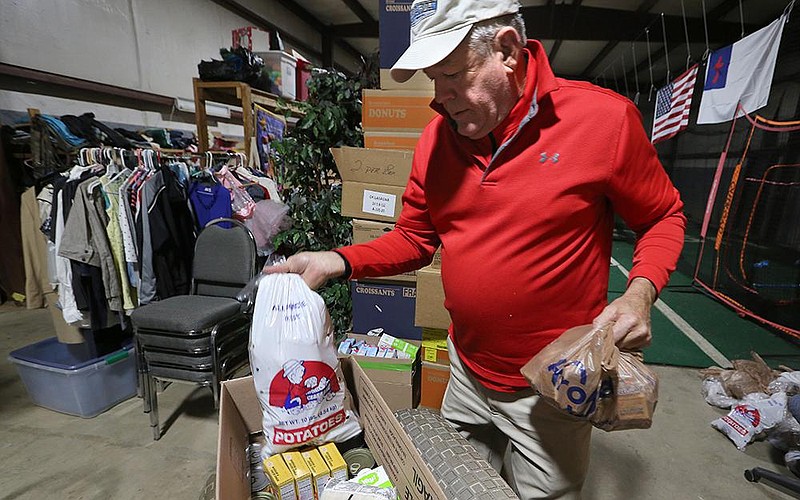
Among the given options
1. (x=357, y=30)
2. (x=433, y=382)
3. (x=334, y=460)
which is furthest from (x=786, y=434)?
(x=357, y=30)

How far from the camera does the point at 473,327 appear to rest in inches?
36.9

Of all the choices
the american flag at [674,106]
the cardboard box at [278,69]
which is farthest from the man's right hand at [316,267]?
the american flag at [674,106]

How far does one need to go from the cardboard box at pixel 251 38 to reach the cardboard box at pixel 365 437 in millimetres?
3676

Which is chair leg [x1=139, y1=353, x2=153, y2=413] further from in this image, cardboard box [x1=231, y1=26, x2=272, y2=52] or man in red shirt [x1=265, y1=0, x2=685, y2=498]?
cardboard box [x1=231, y1=26, x2=272, y2=52]

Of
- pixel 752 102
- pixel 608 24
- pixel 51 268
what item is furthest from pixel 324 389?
pixel 608 24

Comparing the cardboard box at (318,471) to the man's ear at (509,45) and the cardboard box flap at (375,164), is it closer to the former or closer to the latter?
the man's ear at (509,45)

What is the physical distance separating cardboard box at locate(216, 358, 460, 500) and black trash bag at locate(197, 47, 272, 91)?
120 inches

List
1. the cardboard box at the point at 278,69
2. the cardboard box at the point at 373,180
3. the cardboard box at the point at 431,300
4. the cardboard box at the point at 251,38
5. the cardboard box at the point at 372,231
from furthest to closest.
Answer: the cardboard box at the point at 251,38, the cardboard box at the point at 278,69, the cardboard box at the point at 372,231, the cardboard box at the point at 373,180, the cardboard box at the point at 431,300

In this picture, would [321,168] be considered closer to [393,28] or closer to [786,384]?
[393,28]

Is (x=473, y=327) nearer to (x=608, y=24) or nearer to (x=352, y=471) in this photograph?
(x=352, y=471)

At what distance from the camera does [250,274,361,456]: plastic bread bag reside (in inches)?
39.9

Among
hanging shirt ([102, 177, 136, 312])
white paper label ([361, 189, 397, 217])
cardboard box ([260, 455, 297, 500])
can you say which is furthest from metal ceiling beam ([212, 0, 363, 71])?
cardboard box ([260, 455, 297, 500])

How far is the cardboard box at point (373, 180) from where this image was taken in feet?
6.68

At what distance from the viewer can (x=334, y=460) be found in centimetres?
101
